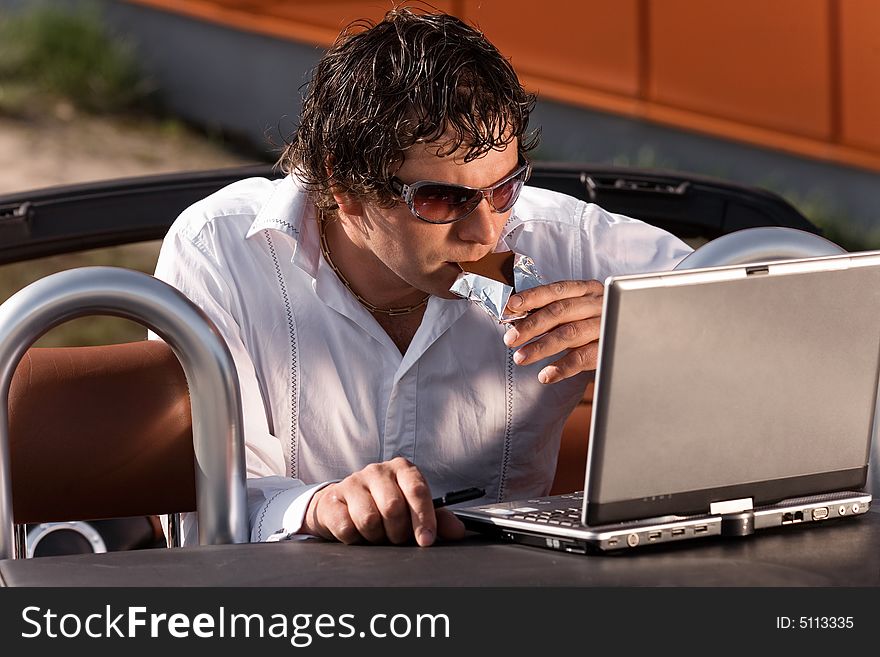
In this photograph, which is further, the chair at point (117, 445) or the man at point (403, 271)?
the man at point (403, 271)

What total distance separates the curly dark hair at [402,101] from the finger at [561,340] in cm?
26

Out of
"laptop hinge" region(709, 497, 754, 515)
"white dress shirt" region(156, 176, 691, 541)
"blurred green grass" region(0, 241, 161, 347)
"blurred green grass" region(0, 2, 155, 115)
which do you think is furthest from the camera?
"blurred green grass" region(0, 2, 155, 115)

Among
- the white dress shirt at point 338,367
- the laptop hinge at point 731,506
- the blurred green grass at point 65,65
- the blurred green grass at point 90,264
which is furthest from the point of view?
the blurred green grass at point 65,65

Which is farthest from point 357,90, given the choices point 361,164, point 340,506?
point 340,506

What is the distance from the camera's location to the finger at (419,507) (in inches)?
57.9

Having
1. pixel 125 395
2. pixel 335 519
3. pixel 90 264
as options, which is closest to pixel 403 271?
pixel 125 395

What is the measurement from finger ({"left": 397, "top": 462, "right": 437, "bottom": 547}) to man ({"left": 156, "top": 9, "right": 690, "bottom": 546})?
0.29 metres

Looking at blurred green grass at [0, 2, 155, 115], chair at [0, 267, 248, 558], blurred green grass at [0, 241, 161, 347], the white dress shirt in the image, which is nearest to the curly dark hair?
the white dress shirt

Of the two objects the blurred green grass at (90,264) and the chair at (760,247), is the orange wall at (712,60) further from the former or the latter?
the chair at (760,247)

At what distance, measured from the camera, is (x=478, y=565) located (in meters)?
1.37

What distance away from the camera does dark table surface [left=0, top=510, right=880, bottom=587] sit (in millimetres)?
1297

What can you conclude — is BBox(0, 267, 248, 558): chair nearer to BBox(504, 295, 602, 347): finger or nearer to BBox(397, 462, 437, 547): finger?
BBox(397, 462, 437, 547): finger

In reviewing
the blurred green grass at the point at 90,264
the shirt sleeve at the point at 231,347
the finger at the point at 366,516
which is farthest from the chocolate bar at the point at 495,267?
the blurred green grass at the point at 90,264

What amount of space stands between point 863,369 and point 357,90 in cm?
83
